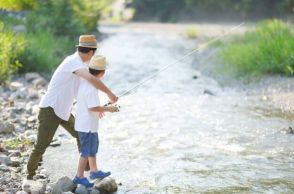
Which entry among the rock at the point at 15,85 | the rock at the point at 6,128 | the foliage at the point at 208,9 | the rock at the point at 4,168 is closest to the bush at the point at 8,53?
the rock at the point at 15,85

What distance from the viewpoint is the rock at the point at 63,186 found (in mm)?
5545

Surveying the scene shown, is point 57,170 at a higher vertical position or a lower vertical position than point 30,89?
lower

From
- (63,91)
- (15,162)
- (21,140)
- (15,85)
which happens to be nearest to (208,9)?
(15,85)

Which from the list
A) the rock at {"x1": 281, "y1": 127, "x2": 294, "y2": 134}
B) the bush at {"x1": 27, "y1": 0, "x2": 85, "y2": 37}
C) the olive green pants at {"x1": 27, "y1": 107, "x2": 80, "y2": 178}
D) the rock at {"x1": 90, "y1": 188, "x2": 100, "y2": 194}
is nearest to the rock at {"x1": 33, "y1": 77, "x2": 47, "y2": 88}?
the rock at {"x1": 281, "y1": 127, "x2": 294, "y2": 134}

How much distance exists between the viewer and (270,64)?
503 inches

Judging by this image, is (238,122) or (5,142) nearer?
(5,142)

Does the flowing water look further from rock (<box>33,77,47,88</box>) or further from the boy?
rock (<box>33,77,47,88</box>)

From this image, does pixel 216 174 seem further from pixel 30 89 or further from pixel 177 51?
pixel 177 51

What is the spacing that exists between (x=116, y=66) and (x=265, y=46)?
557cm

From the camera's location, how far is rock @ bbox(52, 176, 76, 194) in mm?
5545

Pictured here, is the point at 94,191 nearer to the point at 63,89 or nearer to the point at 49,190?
the point at 49,190

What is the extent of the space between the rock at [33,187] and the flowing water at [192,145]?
0.67 meters

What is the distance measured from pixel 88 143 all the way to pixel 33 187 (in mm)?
697

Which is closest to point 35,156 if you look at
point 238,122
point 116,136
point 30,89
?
point 116,136
